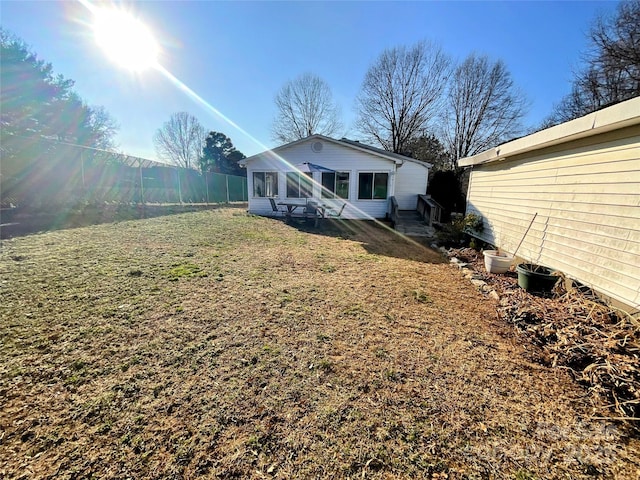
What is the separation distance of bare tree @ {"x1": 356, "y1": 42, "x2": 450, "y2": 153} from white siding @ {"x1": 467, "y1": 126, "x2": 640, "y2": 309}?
64.4 ft

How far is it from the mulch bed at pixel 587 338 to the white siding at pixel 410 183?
37.1 ft

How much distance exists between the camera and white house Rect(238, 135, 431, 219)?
463 inches

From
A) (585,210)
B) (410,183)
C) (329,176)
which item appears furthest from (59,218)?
(410,183)

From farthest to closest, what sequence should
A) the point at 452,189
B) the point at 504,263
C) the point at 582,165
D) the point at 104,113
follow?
the point at 104,113 < the point at 452,189 < the point at 504,263 < the point at 582,165

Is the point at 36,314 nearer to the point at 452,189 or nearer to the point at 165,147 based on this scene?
the point at 452,189

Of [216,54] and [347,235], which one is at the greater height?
[216,54]

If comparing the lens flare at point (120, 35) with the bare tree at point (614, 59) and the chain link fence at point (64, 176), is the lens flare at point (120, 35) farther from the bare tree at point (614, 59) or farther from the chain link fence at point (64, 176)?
the bare tree at point (614, 59)

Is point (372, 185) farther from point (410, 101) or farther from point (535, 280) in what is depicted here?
point (410, 101)

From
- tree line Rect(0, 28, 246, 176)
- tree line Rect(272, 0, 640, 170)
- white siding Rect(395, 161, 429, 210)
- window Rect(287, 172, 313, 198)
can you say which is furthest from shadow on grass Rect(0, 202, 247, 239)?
tree line Rect(272, 0, 640, 170)

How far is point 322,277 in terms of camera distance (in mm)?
4766

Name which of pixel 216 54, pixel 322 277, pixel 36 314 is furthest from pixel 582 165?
pixel 216 54

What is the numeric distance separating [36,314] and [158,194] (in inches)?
552

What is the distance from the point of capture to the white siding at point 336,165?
463 inches

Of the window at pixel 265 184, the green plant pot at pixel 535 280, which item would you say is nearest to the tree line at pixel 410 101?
the window at pixel 265 184
